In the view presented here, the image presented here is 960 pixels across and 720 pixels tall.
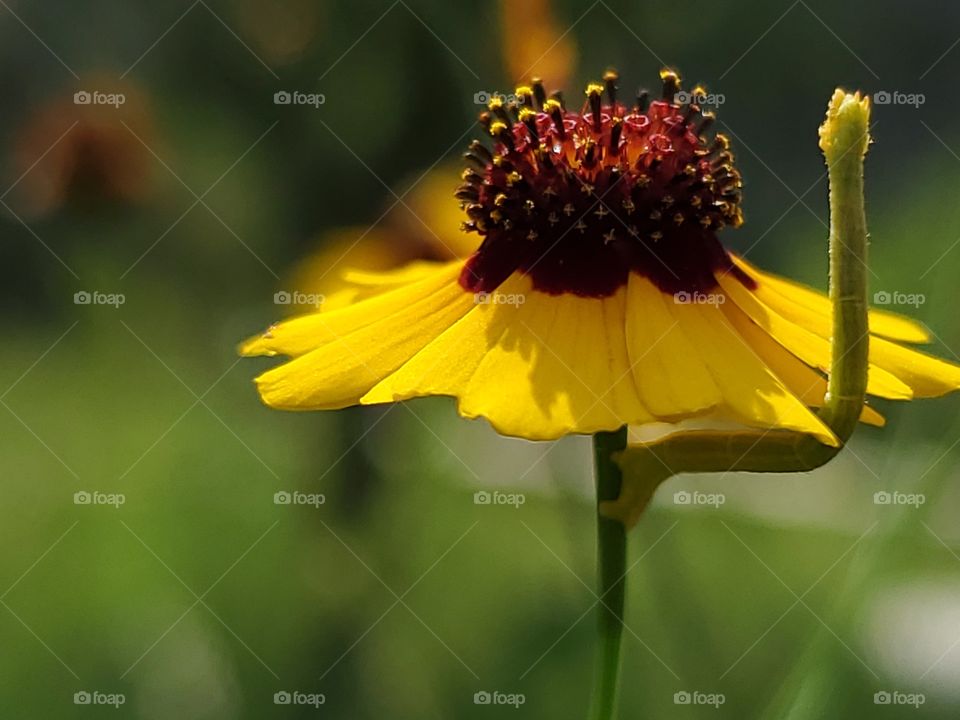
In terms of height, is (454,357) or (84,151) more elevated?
(84,151)

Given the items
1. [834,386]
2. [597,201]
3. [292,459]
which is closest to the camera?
[834,386]

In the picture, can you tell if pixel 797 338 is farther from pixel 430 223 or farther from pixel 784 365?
pixel 430 223

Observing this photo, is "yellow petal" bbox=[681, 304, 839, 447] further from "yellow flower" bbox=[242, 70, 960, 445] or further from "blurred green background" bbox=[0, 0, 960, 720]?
"blurred green background" bbox=[0, 0, 960, 720]

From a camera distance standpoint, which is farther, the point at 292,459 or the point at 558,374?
the point at 292,459

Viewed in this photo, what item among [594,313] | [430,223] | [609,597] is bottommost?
[609,597]

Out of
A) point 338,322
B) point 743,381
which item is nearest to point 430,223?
point 338,322

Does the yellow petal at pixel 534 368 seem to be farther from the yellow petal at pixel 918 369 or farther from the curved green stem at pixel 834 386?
the yellow petal at pixel 918 369

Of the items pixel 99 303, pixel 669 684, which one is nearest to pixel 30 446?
pixel 99 303

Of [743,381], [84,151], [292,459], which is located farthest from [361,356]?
[84,151]

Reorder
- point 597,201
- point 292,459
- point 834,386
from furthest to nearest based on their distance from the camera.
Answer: point 292,459 < point 597,201 < point 834,386

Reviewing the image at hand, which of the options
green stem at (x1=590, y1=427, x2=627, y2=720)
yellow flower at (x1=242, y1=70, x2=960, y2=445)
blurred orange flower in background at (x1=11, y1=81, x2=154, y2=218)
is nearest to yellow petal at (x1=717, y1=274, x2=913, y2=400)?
yellow flower at (x1=242, y1=70, x2=960, y2=445)
